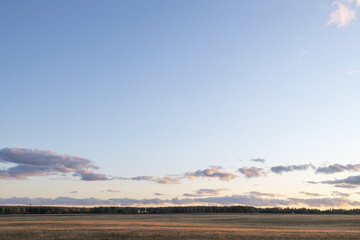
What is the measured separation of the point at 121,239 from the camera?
42.2 m

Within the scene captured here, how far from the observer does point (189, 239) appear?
4241cm

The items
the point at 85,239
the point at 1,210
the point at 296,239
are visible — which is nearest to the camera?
the point at 85,239

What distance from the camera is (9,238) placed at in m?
42.7

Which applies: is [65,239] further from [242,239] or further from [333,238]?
[333,238]

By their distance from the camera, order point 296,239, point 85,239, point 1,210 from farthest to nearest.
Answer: point 1,210
point 296,239
point 85,239

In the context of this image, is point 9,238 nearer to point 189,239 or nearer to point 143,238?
point 143,238

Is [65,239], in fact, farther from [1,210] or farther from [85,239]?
[1,210]

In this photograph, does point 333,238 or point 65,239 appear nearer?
point 65,239

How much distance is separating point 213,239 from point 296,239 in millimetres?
9480

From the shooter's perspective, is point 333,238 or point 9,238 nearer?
point 9,238

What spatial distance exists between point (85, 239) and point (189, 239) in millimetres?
11005

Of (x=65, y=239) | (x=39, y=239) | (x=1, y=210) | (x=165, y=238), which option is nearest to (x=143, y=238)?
(x=165, y=238)

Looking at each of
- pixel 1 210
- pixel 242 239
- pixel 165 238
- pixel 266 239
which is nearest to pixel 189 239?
pixel 165 238

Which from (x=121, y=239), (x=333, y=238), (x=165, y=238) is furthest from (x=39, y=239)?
(x=333, y=238)
